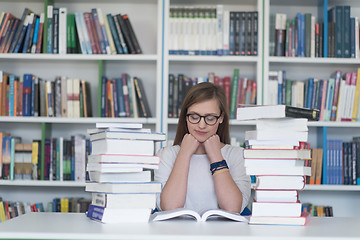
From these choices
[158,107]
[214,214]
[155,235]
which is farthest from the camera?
[158,107]

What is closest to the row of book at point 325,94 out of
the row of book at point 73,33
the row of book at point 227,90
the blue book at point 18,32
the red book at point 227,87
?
the row of book at point 227,90

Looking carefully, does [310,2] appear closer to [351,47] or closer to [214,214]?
[351,47]

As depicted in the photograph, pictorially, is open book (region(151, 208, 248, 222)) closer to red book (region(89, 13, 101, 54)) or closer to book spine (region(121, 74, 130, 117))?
book spine (region(121, 74, 130, 117))

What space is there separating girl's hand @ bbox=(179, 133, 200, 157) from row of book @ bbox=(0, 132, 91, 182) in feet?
4.51

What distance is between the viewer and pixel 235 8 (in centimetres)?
356

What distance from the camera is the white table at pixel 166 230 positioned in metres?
1.27

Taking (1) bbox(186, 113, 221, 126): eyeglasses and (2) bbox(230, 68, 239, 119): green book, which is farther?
(2) bbox(230, 68, 239, 119): green book

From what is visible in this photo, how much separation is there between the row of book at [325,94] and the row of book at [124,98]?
0.86 metres

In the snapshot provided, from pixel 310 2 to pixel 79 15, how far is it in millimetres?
1614

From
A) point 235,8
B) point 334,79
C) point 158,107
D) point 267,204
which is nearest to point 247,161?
point 267,204

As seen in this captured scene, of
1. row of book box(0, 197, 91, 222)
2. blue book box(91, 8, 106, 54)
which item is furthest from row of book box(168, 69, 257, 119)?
row of book box(0, 197, 91, 222)

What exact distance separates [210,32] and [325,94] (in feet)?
2.87

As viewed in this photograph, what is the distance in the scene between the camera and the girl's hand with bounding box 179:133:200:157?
2.02m

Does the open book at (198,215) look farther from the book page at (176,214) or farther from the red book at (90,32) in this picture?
the red book at (90,32)
